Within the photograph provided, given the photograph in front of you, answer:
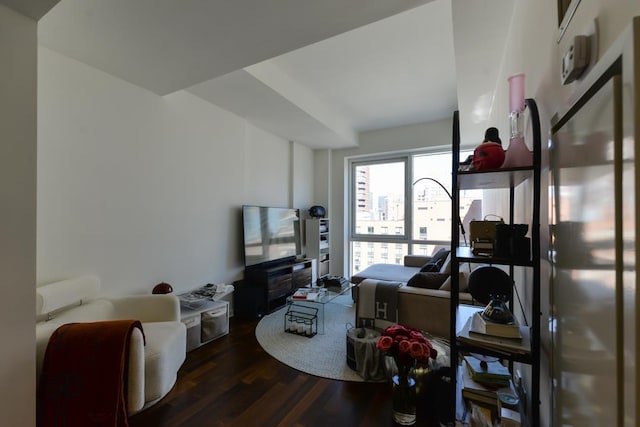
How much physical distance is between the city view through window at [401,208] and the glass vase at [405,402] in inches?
129

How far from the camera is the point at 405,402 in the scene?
1.70m

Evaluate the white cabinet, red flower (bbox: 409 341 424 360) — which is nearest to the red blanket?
the white cabinet

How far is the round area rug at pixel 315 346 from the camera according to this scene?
2.31m

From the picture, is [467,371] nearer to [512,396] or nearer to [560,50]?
[512,396]

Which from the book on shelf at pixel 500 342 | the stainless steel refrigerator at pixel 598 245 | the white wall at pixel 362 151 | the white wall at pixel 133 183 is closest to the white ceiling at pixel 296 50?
the white wall at pixel 133 183

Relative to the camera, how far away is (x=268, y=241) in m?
4.03

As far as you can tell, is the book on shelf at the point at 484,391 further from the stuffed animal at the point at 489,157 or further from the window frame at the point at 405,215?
the window frame at the point at 405,215

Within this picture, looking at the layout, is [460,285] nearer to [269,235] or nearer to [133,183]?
[269,235]

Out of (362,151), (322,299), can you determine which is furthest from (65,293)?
(362,151)

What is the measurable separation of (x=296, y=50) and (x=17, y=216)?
7.82 feet

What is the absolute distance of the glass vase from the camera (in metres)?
1.69

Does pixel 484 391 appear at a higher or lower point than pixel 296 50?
lower

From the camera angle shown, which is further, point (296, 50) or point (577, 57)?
point (296, 50)

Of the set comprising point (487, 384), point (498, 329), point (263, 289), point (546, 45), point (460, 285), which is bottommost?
point (263, 289)
